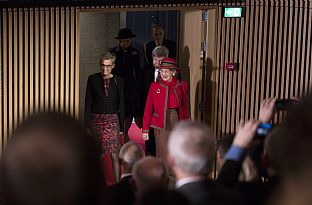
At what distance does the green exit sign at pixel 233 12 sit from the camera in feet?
19.8

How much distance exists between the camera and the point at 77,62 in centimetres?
605

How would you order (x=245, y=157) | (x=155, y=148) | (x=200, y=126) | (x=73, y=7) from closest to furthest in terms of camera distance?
Answer: 1. (x=200, y=126)
2. (x=245, y=157)
3. (x=73, y=7)
4. (x=155, y=148)

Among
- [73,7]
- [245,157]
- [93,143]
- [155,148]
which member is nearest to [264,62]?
[155,148]

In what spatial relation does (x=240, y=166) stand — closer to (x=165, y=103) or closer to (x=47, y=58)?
(x=165, y=103)

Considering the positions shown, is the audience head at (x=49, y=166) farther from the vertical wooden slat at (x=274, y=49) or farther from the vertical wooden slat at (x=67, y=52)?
the vertical wooden slat at (x=274, y=49)

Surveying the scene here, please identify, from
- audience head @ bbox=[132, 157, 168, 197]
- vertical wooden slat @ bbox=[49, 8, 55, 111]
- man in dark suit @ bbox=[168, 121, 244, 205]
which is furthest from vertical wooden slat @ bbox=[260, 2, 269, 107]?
man in dark suit @ bbox=[168, 121, 244, 205]

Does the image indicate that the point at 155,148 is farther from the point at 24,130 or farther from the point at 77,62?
the point at 24,130

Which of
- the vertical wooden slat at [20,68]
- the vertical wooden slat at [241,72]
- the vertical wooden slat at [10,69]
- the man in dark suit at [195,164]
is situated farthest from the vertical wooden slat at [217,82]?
the man in dark suit at [195,164]

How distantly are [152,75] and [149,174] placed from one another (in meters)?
3.93

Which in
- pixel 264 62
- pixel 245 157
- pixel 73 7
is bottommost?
pixel 245 157

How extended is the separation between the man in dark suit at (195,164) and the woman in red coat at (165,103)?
142 inches

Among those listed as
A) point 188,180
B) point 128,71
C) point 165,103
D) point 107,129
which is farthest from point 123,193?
point 128,71

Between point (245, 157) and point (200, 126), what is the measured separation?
36 centimetres

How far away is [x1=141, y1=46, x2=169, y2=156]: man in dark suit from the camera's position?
6.41 metres
